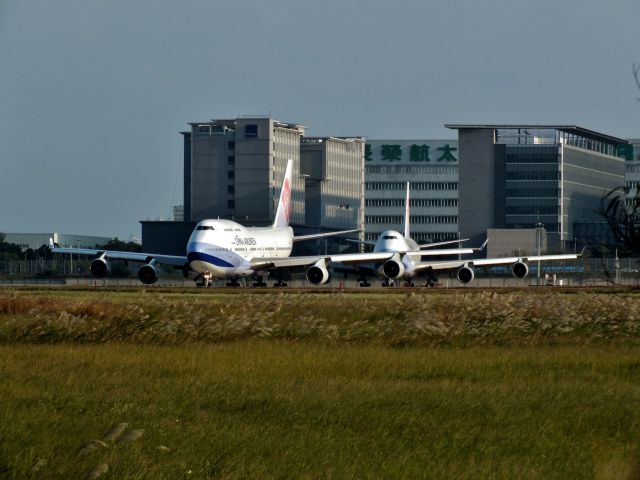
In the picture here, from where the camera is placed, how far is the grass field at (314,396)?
18.0 m

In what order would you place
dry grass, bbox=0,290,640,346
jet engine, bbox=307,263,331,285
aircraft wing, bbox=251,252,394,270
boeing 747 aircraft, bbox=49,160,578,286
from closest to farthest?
dry grass, bbox=0,290,640,346, jet engine, bbox=307,263,331,285, boeing 747 aircraft, bbox=49,160,578,286, aircraft wing, bbox=251,252,394,270

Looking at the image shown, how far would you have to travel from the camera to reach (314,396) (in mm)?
23703

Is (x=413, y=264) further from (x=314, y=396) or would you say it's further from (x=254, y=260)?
(x=314, y=396)

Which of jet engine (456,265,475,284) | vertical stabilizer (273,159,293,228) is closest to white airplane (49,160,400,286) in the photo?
jet engine (456,265,475,284)

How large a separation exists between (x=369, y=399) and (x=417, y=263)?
10023 cm

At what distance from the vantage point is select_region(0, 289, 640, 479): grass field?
17953mm

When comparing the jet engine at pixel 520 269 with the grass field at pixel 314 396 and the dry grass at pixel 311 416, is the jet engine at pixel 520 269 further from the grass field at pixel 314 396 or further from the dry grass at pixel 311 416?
the dry grass at pixel 311 416

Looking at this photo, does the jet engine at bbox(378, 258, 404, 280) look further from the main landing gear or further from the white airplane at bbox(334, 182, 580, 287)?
the main landing gear

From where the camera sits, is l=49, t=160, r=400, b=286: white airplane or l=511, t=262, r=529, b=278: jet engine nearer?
l=49, t=160, r=400, b=286: white airplane

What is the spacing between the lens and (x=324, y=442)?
1925 centimetres

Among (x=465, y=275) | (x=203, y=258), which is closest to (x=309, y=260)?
(x=203, y=258)

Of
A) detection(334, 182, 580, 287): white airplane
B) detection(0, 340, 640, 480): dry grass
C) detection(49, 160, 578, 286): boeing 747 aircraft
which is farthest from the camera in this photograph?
detection(334, 182, 580, 287): white airplane

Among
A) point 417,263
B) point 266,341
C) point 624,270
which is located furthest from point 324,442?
point 624,270

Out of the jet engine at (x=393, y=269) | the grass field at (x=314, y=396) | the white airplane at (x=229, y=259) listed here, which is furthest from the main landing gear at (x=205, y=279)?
the grass field at (x=314, y=396)
